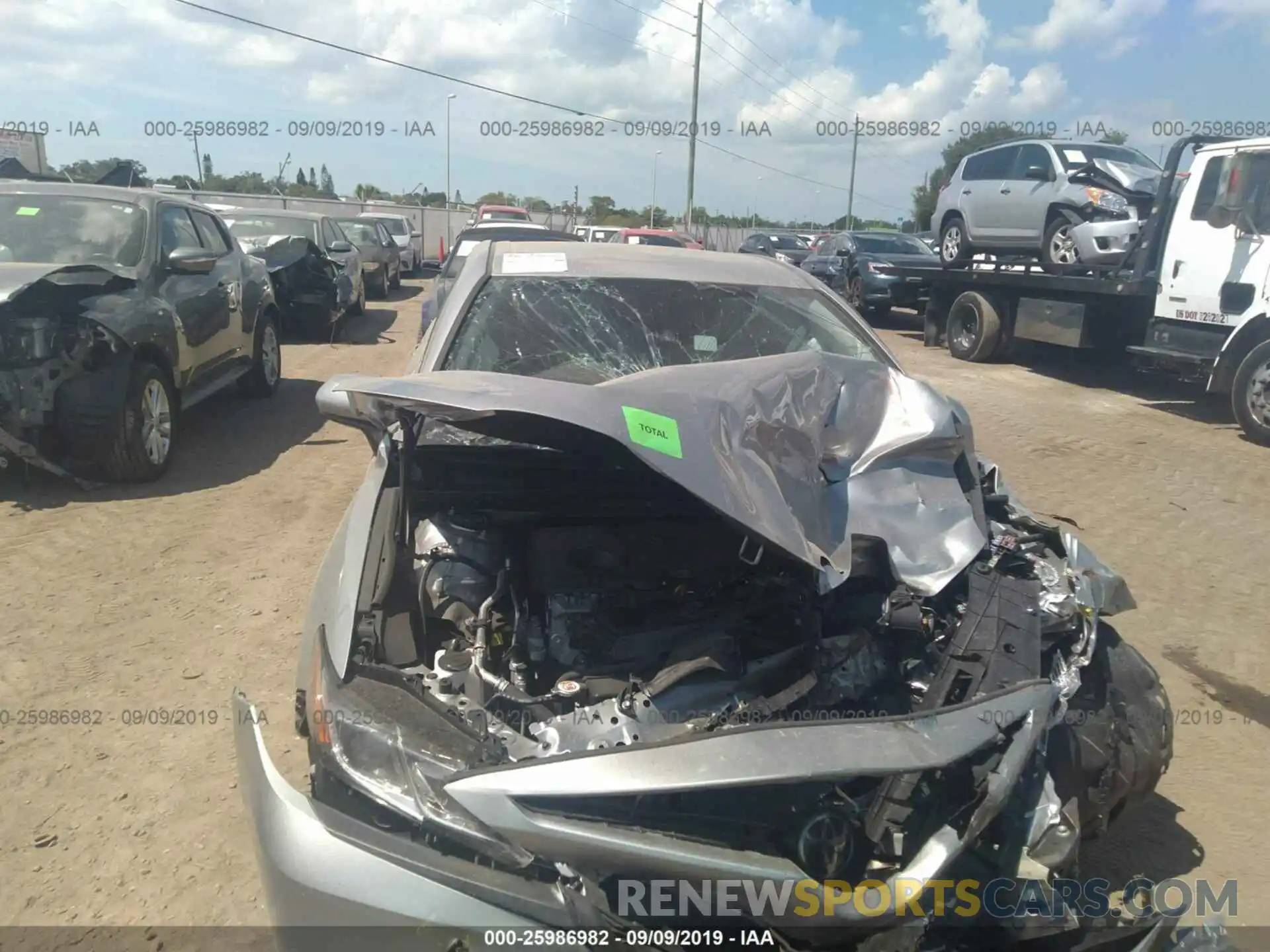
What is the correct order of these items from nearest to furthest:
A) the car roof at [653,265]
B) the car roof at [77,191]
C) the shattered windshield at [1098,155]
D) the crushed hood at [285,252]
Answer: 1. the car roof at [653,265]
2. the car roof at [77,191]
3. the shattered windshield at [1098,155]
4. the crushed hood at [285,252]

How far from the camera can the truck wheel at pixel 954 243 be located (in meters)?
13.9

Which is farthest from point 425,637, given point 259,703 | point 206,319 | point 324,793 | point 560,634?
point 206,319

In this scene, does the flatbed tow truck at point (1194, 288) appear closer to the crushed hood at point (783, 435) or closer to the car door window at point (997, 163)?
the car door window at point (997, 163)

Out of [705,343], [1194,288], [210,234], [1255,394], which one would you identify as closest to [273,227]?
[210,234]

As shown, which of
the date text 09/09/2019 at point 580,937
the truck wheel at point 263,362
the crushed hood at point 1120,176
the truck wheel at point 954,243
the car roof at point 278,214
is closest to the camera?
the date text 09/09/2019 at point 580,937

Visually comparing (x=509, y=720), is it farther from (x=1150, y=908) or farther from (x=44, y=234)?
(x=44, y=234)

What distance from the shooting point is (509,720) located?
2285 mm

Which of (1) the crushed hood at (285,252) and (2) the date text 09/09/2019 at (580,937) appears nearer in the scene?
(2) the date text 09/09/2019 at (580,937)

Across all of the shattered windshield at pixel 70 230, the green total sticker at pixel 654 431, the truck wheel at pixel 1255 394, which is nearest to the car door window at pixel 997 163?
the truck wheel at pixel 1255 394

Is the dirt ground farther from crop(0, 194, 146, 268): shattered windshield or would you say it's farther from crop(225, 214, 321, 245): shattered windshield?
crop(225, 214, 321, 245): shattered windshield

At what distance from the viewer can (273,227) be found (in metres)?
13.5

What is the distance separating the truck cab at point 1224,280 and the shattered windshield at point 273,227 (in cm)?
1067

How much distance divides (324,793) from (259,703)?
1.68 meters

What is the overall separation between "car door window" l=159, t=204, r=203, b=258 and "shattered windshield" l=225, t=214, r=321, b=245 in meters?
5.79
